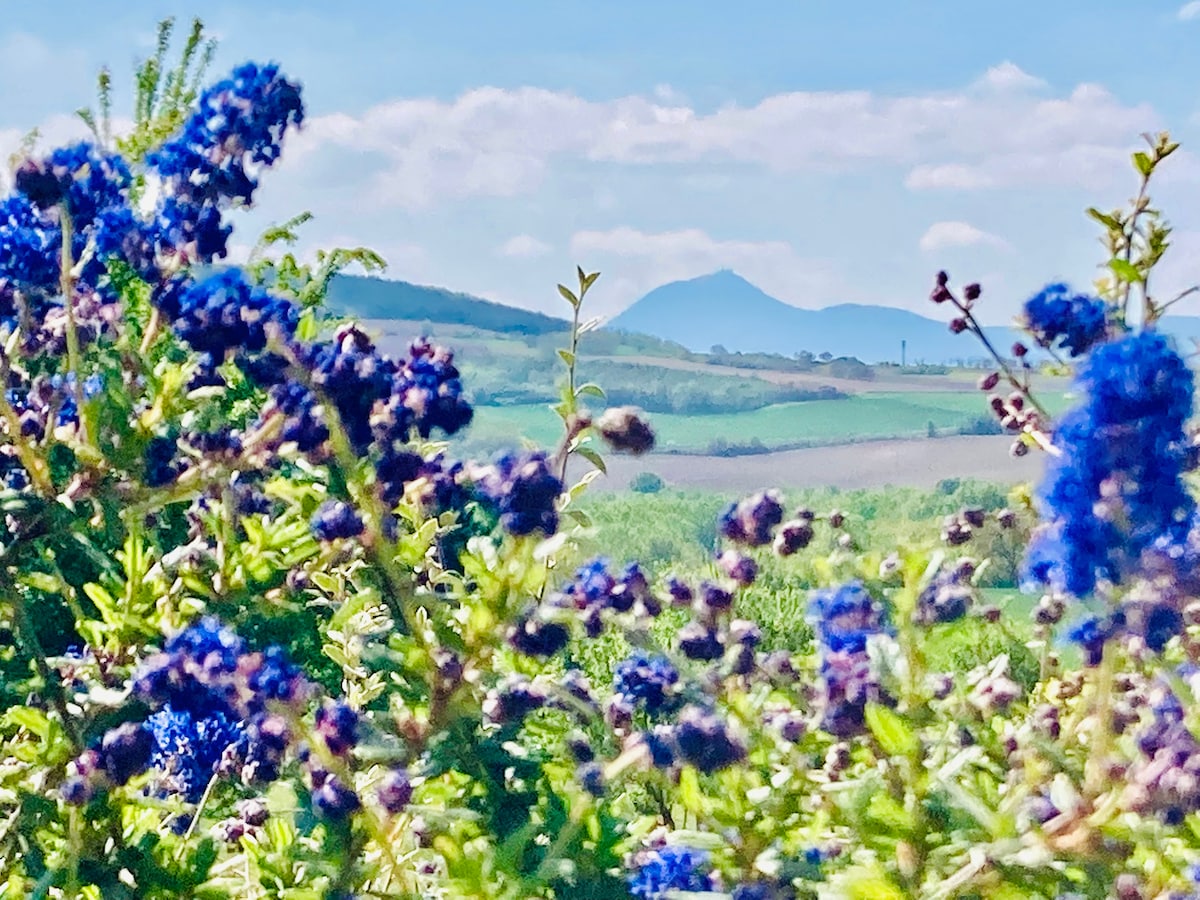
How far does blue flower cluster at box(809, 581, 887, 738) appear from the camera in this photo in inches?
34.5

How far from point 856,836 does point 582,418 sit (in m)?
0.34

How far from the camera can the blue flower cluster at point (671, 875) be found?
88cm

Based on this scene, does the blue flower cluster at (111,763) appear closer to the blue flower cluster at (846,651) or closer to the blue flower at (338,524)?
the blue flower at (338,524)

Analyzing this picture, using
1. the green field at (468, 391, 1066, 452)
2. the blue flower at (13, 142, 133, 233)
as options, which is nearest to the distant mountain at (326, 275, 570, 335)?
the green field at (468, 391, 1066, 452)

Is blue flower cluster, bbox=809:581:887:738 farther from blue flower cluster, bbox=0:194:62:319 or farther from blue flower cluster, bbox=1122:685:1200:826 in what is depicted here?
blue flower cluster, bbox=0:194:62:319

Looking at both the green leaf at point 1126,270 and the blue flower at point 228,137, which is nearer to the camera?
the green leaf at point 1126,270

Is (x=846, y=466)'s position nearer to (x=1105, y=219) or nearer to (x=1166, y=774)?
(x=1105, y=219)

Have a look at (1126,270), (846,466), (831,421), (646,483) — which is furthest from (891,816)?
(831,421)

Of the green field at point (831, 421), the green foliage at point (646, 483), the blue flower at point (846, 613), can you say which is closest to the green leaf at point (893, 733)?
the blue flower at point (846, 613)

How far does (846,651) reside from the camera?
93cm

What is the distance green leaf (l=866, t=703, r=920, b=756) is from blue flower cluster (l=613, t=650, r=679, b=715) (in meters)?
0.20

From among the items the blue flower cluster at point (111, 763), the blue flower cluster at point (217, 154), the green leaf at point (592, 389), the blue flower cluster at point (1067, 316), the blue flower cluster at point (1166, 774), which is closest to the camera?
the blue flower cluster at point (1166, 774)

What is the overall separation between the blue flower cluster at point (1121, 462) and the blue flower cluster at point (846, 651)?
5.9 inches

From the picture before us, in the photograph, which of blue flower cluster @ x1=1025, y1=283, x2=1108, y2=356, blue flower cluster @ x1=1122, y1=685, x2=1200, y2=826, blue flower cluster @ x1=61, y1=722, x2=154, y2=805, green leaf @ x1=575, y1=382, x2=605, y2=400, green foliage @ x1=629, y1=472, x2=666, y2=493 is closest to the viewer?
blue flower cluster @ x1=1122, y1=685, x2=1200, y2=826
